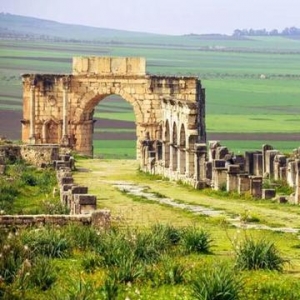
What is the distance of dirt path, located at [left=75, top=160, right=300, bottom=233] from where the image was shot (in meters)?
32.4

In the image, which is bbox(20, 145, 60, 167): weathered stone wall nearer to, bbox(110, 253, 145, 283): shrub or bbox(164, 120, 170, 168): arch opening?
bbox(164, 120, 170, 168): arch opening

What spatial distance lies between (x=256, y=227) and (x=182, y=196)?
9.66 m

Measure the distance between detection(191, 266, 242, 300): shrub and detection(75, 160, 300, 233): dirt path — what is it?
9.66 meters

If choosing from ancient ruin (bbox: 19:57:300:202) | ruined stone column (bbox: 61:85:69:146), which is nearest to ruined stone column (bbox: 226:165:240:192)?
ancient ruin (bbox: 19:57:300:202)

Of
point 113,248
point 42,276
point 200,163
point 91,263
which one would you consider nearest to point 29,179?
point 200,163

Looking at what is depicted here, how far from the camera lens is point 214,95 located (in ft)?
443

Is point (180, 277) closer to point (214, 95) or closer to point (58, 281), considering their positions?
point (58, 281)

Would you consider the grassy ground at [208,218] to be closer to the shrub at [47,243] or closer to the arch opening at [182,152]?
the arch opening at [182,152]

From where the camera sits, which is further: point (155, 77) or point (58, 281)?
point (155, 77)

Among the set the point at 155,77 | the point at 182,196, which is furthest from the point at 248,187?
the point at 155,77

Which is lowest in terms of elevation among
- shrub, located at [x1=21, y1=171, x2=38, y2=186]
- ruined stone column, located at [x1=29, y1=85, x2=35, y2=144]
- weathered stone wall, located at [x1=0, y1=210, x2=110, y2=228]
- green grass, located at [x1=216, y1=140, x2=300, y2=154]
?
green grass, located at [x1=216, y1=140, x2=300, y2=154]

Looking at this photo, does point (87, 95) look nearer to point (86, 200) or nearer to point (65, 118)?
point (65, 118)

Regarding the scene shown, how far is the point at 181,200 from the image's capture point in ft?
127

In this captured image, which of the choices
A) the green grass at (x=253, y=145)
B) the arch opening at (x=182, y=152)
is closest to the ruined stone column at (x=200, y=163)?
the arch opening at (x=182, y=152)
